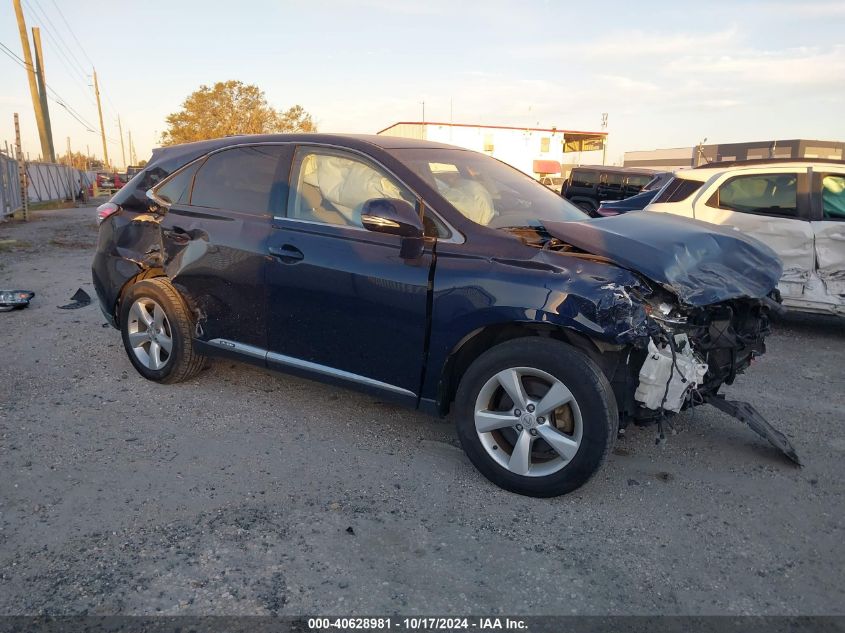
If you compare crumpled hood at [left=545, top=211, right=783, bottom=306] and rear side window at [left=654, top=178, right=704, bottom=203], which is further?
rear side window at [left=654, top=178, right=704, bottom=203]

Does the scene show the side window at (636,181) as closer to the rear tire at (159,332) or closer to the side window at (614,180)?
the side window at (614,180)

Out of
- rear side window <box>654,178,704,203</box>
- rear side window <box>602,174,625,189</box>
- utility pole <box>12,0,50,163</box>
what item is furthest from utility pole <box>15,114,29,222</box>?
rear side window <box>654,178,704,203</box>

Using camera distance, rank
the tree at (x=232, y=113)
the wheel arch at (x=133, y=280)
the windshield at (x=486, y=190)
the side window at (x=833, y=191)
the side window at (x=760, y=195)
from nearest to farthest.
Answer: the windshield at (x=486, y=190)
the wheel arch at (x=133, y=280)
the side window at (x=833, y=191)
the side window at (x=760, y=195)
the tree at (x=232, y=113)

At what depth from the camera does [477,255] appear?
3.30 meters

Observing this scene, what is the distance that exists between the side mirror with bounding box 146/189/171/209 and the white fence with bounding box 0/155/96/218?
15214 millimetres

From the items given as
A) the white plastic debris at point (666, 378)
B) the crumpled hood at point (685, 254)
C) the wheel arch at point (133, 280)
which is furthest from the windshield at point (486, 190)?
the wheel arch at point (133, 280)

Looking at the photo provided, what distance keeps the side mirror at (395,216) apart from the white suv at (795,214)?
189 inches

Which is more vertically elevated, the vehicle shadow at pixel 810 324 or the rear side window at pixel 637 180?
the rear side window at pixel 637 180

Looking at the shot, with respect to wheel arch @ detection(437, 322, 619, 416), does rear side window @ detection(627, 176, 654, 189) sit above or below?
above

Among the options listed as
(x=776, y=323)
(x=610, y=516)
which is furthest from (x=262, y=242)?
(x=776, y=323)

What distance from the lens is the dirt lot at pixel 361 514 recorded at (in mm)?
2518

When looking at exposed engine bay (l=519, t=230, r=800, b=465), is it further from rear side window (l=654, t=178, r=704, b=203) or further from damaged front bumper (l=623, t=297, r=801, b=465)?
rear side window (l=654, t=178, r=704, b=203)

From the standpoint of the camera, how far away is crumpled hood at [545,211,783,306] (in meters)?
3.09

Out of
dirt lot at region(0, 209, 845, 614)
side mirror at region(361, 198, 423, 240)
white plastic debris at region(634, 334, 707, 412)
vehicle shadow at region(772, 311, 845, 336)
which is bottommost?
dirt lot at region(0, 209, 845, 614)
